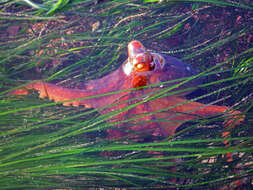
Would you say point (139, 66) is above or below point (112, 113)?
above

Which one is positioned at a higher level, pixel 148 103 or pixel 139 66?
pixel 139 66

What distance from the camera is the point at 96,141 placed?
6.46ft

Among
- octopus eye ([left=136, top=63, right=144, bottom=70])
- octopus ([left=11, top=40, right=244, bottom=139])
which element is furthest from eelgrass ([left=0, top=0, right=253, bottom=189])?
octopus eye ([left=136, top=63, right=144, bottom=70])

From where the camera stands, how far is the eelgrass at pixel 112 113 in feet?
6.04

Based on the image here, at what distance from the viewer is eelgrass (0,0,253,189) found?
1840mm

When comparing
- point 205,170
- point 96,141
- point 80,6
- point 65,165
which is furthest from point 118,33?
point 205,170

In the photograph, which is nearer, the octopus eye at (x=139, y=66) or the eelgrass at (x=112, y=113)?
the eelgrass at (x=112, y=113)

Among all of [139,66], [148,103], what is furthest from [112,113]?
[139,66]

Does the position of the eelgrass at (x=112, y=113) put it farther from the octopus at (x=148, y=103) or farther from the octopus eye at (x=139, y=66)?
the octopus eye at (x=139, y=66)

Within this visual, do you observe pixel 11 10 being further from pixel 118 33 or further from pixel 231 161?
pixel 231 161

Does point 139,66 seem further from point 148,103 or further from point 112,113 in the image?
point 112,113

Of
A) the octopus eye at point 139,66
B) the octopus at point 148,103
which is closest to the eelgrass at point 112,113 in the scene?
the octopus at point 148,103

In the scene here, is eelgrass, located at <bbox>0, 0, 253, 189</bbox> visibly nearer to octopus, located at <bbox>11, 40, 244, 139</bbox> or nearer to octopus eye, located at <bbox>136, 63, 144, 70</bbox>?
octopus, located at <bbox>11, 40, 244, 139</bbox>

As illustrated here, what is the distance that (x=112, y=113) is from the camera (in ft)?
6.20
